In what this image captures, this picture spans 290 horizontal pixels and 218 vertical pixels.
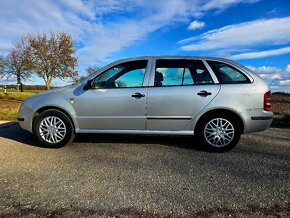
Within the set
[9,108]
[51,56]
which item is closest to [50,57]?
[51,56]

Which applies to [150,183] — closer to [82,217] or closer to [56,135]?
[82,217]

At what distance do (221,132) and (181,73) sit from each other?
1275mm

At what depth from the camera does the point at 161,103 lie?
200 inches

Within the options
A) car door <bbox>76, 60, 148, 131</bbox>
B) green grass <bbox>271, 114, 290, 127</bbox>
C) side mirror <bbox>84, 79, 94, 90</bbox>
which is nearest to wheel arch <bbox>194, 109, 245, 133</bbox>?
car door <bbox>76, 60, 148, 131</bbox>

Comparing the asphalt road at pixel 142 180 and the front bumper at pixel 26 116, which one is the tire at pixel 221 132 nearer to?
the asphalt road at pixel 142 180

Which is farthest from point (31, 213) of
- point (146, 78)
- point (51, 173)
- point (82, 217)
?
point (146, 78)

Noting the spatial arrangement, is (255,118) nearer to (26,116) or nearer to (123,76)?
(123,76)

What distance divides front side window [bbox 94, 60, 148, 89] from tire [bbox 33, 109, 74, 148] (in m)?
0.88

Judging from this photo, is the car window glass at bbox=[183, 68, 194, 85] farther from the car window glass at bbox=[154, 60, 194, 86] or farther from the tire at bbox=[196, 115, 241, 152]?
the tire at bbox=[196, 115, 241, 152]

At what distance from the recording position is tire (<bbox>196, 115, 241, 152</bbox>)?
5035 millimetres

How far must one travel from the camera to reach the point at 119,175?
3.78 metres

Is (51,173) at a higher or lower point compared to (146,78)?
lower

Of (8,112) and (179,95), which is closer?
(179,95)

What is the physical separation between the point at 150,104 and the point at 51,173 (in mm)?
2079
